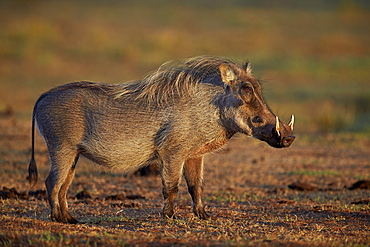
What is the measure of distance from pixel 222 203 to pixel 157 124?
185 centimetres

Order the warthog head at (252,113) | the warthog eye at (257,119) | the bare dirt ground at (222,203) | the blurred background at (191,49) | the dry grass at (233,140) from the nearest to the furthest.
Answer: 1. the bare dirt ground at (222,203)
2. the dry grass at (233,140)
3. the warthog head at (252,113)
4. the warthog eye at (257,119)
5. the blurred background at (191,49)

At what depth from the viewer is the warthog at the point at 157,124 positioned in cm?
627

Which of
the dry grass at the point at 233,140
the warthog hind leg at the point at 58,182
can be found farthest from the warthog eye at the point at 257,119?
the warthog hind leg at the point at 58,182

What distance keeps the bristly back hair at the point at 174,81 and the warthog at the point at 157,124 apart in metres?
0.01

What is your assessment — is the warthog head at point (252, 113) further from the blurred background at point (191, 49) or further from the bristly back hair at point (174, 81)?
the blurred background at point (191, 49)

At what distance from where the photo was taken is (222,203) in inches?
301

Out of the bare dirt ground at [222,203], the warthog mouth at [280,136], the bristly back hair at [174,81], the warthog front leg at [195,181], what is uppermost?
the bristly back hair at [174,81]

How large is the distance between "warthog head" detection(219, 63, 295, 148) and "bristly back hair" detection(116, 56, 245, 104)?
0.15 metres

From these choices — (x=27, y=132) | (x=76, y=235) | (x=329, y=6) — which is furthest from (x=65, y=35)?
(x=329, y=6)

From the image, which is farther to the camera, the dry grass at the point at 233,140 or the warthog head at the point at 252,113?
the warthog head at the point at 252,113

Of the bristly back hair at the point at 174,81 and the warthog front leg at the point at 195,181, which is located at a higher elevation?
the bristly back hair at the point at 174,81

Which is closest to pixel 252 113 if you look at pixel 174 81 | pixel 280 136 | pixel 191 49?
pixel 280 136

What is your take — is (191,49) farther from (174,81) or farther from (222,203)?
(174,81)

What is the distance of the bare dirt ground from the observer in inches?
207
